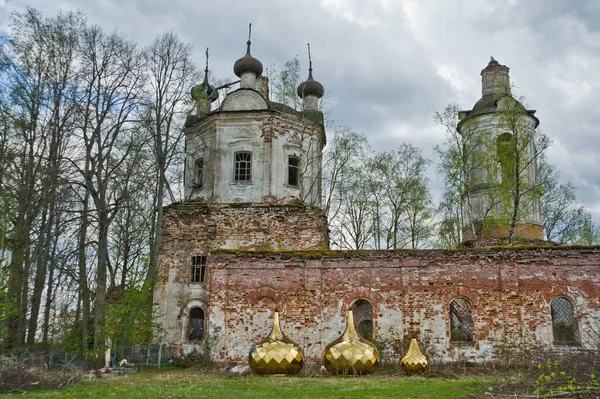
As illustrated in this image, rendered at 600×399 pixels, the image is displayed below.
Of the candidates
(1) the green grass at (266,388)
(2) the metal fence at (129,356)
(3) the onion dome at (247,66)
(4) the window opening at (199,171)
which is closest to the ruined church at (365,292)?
(2) the metal fence at (129,356)

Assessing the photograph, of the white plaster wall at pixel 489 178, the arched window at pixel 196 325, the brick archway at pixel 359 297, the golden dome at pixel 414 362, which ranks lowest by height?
the golden dome at pixel 414 362

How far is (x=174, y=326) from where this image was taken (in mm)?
22016

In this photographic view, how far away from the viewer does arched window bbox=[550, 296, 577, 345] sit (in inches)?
673

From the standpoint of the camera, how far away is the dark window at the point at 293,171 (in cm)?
2462

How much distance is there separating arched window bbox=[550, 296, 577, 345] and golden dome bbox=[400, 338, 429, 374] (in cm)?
466

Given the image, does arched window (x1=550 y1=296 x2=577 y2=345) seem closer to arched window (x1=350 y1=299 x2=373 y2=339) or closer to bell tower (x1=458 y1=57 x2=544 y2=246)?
bell tower (x1=458 y1=57 x2=544 y2=246)

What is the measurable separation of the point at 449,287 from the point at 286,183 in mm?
8958

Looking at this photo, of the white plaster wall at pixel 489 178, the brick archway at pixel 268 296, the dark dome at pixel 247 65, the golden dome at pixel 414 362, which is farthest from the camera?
the dark dome at pixel 247 65

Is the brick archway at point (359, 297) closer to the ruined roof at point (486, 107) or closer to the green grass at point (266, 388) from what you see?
the green grass at point (266, 388)

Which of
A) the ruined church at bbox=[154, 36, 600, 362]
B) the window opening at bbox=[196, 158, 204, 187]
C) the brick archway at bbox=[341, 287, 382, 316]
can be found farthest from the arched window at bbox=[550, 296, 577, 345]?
the window opening at bbox=[196, 158, 204, 187]

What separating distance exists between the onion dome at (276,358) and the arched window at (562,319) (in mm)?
7711

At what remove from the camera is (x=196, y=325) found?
22828mm

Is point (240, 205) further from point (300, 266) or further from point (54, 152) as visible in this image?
point (54, 152)

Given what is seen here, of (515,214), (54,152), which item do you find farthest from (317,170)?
(54,152)
